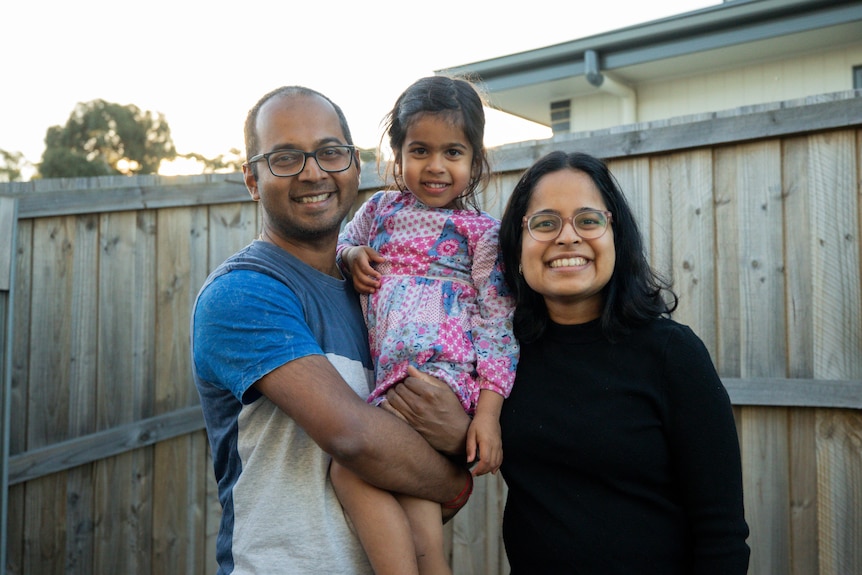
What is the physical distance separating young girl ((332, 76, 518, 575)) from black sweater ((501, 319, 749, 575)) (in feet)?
0.53

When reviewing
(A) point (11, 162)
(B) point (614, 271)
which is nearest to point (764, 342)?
(B) point (614, 271)

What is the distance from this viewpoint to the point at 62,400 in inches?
138

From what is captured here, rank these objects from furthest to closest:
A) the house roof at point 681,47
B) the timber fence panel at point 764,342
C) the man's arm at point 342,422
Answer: the house roof at point 681,47, the timber fence panel at point 764,342, the man's arm at point 342,422

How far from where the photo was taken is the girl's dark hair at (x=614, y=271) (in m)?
2.03

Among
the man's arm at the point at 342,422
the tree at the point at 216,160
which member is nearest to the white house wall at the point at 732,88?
the man's arm at the point at 342,422

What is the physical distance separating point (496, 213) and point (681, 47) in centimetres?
441

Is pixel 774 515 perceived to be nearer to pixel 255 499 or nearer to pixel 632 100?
pixel 255 499

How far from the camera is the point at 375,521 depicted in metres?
1.89

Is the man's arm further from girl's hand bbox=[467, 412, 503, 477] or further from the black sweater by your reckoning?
the black sweater

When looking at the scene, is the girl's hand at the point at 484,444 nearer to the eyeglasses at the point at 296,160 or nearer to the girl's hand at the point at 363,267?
the girl's hand at the point at 363,267

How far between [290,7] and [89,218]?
315 inches

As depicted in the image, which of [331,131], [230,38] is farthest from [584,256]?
[230,38]

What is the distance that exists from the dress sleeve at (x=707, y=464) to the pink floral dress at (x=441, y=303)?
462 mm

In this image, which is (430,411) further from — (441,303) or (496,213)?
(496,213)
